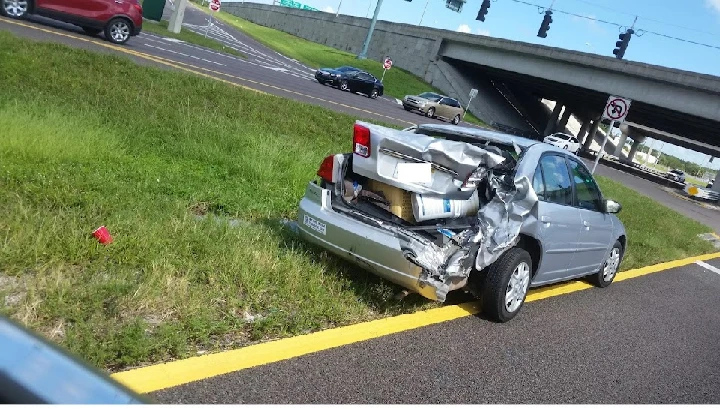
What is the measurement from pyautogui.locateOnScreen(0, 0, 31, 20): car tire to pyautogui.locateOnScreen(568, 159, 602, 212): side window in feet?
54.7

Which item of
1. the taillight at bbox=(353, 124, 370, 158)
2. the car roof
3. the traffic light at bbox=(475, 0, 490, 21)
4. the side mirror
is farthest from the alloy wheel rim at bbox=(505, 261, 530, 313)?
the traffic light at bbox=(475, 0, 490, 21)

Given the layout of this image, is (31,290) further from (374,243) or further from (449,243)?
(449,243)

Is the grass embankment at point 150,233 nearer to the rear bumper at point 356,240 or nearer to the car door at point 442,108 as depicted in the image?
the rear bumper at point 356,240

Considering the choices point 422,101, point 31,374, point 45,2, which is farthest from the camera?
point 422,101

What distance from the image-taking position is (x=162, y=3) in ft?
122

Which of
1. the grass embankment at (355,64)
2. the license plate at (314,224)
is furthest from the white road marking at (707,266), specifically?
the grass embankment at (355,64)

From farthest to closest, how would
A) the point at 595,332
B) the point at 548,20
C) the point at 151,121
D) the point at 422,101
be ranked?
the point at 422,101 → the point at 548,20 → the point at 151,121 → the point at 595,332

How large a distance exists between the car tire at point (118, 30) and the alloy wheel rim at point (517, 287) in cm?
1768

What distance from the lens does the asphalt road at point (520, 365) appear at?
11.1 ft

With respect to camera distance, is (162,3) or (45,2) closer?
(45,2)

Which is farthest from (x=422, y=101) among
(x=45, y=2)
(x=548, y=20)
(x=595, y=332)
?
(x=595, y=332)

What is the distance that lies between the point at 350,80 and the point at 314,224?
2924cm

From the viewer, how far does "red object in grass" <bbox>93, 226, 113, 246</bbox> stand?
458cm

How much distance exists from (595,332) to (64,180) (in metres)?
5.00
